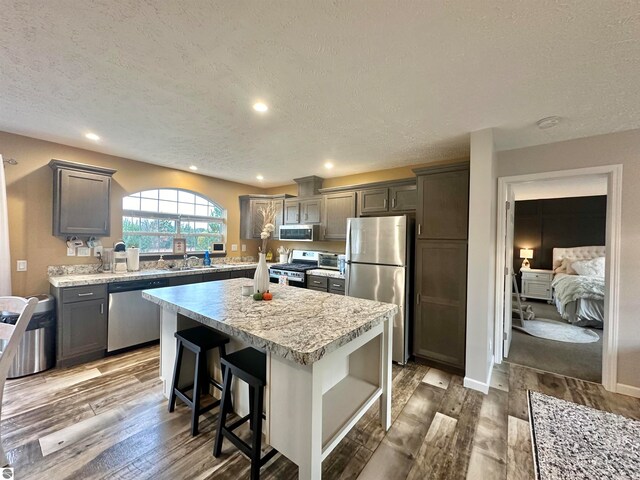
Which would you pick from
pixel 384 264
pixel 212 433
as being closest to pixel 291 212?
pixel 384 264

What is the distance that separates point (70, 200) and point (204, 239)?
198cm

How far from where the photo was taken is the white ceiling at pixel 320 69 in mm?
1294

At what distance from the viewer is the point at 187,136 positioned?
2.87 m

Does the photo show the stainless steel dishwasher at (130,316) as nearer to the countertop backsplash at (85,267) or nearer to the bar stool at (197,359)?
the countertop backsplash at (85,267)

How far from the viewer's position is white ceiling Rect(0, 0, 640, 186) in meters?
1.29

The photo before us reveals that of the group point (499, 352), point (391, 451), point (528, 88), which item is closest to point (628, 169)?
point (528, 88)

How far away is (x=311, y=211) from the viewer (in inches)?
178

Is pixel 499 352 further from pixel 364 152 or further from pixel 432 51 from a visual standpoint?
pixel 432 51

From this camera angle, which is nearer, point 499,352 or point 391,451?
point 391,451

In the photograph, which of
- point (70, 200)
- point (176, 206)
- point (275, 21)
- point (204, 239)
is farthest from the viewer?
point (204, 239)

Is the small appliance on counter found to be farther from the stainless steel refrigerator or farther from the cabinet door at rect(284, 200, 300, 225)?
the stainless steel refrigerator

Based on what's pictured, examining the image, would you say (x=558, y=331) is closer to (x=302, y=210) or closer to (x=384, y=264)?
(x=384, y=264)

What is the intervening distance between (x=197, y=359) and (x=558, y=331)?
17.1ft

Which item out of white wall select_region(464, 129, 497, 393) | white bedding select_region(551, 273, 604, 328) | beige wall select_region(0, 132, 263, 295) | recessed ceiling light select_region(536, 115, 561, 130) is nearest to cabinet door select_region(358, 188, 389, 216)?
white wall select_region(464, 129, 497, 393)
